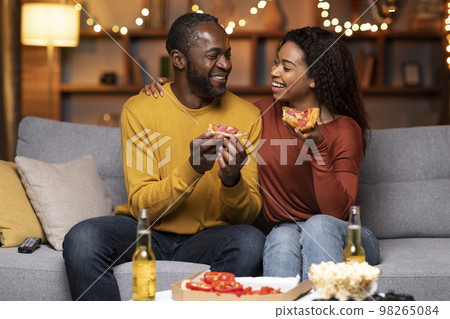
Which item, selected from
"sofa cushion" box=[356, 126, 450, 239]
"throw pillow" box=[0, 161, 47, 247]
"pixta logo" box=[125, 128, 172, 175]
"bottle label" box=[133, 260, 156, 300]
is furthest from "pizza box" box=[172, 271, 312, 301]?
"sofa cushion" box=[356, 126, 450, 239]

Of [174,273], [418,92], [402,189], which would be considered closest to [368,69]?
[418,92]

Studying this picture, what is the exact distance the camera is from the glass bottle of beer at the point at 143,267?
1423 millimetres

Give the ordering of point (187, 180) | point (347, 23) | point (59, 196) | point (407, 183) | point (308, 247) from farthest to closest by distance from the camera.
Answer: point (347, 23), point (407, 183), point (59, 196), point (187, 180), point (308, 247)

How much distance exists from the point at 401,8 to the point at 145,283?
3.91 meters

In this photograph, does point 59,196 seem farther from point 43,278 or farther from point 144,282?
point 144,282

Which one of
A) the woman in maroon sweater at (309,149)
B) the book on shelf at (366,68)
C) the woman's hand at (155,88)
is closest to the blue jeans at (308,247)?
the woman in maroon sweater at (309,149)

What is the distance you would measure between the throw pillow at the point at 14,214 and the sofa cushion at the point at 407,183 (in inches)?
52.2

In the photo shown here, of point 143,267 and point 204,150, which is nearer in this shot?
point 143,267

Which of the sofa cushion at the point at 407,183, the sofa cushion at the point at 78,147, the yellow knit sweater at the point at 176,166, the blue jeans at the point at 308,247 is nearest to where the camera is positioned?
the blue jeans at the point at 308,247

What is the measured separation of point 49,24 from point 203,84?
2.51 metres

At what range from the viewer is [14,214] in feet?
7.30

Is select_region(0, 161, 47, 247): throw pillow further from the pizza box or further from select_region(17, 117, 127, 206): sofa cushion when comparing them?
the pizza box

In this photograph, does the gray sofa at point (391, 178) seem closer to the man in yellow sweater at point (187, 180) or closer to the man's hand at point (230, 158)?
the man in yellow sweater at point (187, 180)

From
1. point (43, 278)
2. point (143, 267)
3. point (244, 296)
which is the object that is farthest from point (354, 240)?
point (43, 278)
